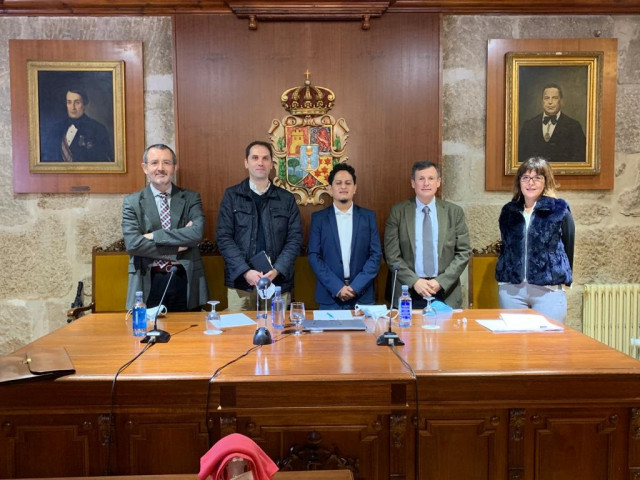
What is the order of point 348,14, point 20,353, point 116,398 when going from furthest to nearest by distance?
1. point 348,14
2. point 20,353
3. point 116,398

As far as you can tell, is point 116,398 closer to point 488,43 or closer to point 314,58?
point 314,58

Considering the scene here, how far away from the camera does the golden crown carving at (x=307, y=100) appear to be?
427cm

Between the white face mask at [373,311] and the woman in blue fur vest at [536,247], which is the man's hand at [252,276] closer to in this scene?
the white face mask at [373,311]

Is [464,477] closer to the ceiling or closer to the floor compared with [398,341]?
closer to the floor

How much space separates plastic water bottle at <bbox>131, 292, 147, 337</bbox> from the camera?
262 cm

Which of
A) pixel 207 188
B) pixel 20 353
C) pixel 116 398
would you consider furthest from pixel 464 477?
pixel 207 188

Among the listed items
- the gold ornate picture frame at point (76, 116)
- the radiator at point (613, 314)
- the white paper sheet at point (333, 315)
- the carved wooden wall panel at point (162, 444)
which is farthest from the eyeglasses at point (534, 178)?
the gold ornate picture frame at point (76, 116)

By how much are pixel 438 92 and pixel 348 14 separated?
0.91 m

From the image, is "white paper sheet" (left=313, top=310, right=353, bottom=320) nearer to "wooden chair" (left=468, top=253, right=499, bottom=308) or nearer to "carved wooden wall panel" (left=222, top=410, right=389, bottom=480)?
"carved wooden wall panel" (left=222, top=410, right=389, bottom=480)

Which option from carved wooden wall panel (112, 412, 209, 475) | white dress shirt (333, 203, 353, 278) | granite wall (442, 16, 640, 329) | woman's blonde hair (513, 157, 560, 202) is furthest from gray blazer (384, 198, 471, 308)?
carved wooden wall panel (112, 412, 209, 475)

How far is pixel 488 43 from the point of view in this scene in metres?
4.25

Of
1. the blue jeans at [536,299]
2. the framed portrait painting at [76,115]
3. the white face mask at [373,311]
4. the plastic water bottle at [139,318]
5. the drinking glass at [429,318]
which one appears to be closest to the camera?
the plastic water bottle at [139,318]

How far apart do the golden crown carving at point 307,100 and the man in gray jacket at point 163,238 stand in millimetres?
1037

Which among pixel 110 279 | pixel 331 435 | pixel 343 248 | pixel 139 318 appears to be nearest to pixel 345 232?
pixel 343 248
